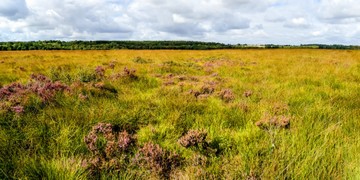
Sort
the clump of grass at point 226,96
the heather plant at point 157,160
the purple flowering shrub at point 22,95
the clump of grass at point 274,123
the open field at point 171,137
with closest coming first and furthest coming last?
the open field at point 171,137 → the heather plant at point 157,160 → the clump of grass at point 274,123 → the purple flowering shrub at point 22,95 → the clump of grass at point 226,96

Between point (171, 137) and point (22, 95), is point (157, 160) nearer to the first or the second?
point (171, 137)

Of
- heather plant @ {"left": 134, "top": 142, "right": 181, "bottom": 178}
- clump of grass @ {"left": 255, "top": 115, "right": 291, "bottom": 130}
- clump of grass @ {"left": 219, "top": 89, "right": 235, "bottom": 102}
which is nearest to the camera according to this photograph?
heather plant @ {"left": 134, "top": 142, "right": 181, "bottom": 178}

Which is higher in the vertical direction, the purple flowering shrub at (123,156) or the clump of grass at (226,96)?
Result: the clump of grass at (226,96)

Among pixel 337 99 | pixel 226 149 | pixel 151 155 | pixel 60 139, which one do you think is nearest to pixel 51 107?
pixel 60 139

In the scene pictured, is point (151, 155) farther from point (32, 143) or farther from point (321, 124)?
point (321, 124)

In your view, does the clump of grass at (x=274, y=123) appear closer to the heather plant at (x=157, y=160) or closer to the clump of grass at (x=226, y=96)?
the heather plant at (x=157, y=160)

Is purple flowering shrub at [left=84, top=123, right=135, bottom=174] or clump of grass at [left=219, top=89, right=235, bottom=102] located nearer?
purple flowering shrub at [left=84, top=123, right=135, bottom=174]

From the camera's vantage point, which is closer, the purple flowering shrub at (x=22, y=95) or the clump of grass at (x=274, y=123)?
the clump of grass at (x=274, y=123)

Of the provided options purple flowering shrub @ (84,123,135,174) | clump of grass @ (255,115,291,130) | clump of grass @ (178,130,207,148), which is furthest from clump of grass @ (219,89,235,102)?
purple flowering shrub @ (84,123,135,174)

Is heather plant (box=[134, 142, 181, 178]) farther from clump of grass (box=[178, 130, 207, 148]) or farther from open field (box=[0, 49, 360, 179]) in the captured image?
clump of grass (box=[178, 130, 207, 148])

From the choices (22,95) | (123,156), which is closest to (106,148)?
(123,156)

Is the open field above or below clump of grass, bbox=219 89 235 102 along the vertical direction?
below

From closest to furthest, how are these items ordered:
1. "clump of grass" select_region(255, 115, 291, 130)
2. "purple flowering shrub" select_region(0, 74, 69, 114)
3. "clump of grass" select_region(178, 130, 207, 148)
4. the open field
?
the open field, "clump of grass" select_region(178, 130, 207, 148), "clump of grass" select_region(255, 115, 291, 130), "purple flowering shrub" select_region(0, 74, 69, 114)

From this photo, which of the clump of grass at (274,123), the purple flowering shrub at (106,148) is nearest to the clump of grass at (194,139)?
the purple flowering shrub at (106,148)
